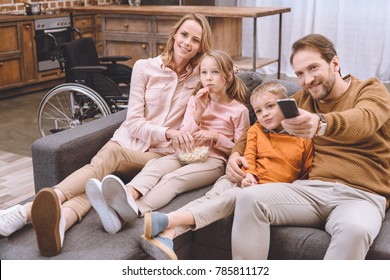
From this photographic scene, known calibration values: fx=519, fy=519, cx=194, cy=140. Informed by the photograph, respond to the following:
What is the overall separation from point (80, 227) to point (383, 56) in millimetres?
4863

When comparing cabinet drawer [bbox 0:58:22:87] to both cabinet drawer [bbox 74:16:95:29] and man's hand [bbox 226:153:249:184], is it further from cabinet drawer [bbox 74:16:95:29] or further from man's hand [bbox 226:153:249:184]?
man's hand [bbox 226:153:249:184]

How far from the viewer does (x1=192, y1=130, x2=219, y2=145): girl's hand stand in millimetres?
2094

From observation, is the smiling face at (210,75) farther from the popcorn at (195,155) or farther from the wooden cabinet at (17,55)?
the wooden cabinet at (17,55)

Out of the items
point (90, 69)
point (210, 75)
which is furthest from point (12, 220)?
point (90, 69)

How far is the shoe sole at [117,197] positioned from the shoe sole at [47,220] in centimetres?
19

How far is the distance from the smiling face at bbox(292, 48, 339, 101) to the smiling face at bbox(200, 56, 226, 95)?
0.41 m

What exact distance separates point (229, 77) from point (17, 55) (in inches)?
143

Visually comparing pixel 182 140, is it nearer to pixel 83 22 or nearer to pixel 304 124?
pixel 304 124

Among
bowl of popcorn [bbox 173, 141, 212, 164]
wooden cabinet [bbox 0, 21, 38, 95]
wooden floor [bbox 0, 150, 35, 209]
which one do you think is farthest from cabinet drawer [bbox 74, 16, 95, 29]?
bowl of popcorn [bbox 173, 141, 212, 164]

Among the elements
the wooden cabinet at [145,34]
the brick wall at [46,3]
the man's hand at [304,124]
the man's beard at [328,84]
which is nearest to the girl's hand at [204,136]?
the man's beard at [328,84]

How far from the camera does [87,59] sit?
3555mm

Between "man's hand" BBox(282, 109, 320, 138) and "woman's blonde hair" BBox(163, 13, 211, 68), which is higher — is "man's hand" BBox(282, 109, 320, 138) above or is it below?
below

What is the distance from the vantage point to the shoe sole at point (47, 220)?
156cm

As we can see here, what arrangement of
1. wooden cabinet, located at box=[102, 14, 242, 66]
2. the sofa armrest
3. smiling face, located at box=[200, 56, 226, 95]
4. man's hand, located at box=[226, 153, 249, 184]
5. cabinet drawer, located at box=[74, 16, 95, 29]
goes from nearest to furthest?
man's hand, located at box=[226, 153, 249, 184] → the sofa armrest → smiling face, located at box=[200, 56, 226, 95] → wooden cabinet, located at box=[102, 14, 242, 66] → cabinet drawer, located at box=[74, 16, 95, 29]
